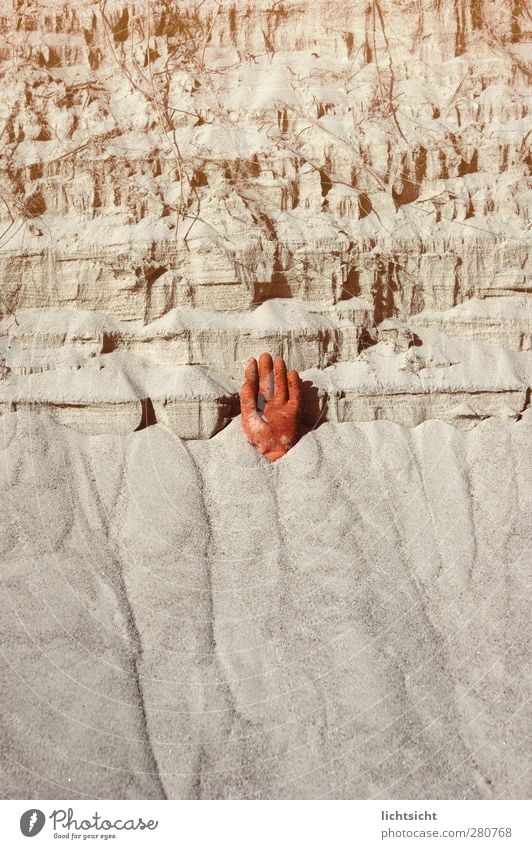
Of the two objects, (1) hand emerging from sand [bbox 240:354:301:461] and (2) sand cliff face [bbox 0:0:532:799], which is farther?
(1) hand emerging from sand [bbox 240:354:301:461]

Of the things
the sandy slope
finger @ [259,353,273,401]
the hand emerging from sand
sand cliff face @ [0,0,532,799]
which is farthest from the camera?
finger @ [259,353,273,401]

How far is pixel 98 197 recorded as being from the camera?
503 centimetres

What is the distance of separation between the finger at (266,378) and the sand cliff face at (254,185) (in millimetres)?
199

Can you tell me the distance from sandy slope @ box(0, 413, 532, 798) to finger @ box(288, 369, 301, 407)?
40cm

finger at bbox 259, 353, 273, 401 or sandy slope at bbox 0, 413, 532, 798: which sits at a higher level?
finger at bbox 259, 353, 273, 401

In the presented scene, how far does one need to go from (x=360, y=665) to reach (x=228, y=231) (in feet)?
12.4

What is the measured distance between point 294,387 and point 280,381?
13cm

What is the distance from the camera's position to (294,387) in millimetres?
4645

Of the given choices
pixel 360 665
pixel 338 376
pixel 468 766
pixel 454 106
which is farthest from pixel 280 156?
pixel 468 766

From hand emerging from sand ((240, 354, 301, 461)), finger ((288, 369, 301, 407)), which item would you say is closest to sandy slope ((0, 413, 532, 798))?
hand emerging from sand ((240, 354, 301, 461))

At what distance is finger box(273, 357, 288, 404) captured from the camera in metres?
4.62

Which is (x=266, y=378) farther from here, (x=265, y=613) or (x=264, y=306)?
(x=265, y=613)

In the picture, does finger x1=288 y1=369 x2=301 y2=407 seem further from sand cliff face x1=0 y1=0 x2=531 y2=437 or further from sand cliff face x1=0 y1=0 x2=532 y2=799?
sand cliff face x1=0 y1=0 x2=531 y2=437

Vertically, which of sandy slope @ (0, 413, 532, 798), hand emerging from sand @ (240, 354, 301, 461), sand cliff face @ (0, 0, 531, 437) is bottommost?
sandy slope @ (0, 413, 532, 798)
